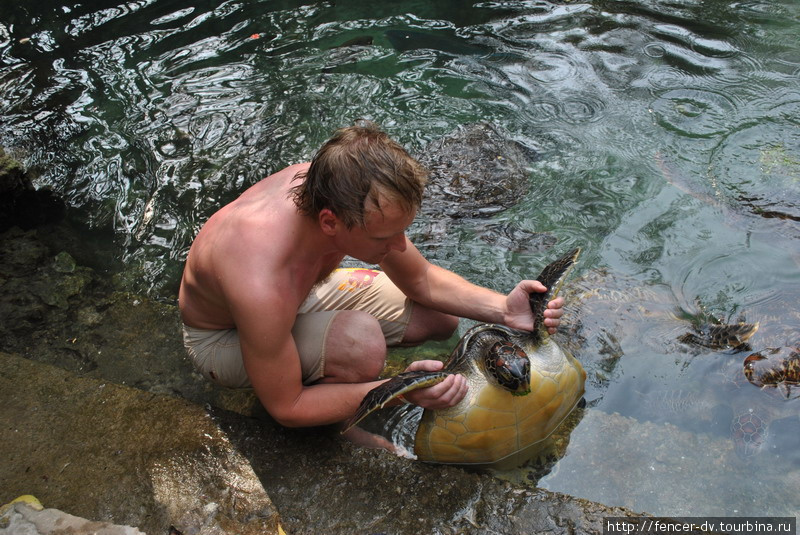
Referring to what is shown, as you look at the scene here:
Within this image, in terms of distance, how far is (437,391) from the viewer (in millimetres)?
2398

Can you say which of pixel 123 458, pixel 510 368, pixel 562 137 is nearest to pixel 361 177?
pixel 510 368

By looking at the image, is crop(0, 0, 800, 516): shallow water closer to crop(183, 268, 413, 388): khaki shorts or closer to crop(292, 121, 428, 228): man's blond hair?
crop(183, 268, 413, 388): khaki shorts

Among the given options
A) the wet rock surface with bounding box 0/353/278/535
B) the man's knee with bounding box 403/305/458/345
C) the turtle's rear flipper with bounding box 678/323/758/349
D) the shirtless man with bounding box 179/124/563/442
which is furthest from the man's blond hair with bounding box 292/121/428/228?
the turtle's rear flipper with bounding box 678/323/758/349

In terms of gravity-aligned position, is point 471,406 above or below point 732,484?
above

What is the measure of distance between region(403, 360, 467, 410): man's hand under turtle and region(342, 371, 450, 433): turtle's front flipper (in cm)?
4

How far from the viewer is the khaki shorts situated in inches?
109

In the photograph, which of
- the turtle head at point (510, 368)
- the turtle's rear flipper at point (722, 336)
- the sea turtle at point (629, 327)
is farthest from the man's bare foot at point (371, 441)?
the turtle's rear flipper at point (722, 336)

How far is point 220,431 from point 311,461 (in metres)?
0.47

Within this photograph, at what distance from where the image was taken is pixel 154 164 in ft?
16.3

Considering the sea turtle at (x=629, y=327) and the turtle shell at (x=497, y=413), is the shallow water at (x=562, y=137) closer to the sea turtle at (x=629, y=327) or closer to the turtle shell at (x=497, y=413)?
the sea turtle at (x=629, y=327)

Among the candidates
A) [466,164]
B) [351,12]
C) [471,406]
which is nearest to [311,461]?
[471,406]

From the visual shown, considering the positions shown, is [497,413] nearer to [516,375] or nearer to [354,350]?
[516,375]

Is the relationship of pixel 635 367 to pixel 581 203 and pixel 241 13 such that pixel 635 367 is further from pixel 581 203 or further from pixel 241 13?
pixel 241 13

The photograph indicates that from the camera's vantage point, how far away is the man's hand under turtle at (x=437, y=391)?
7.88 ft
